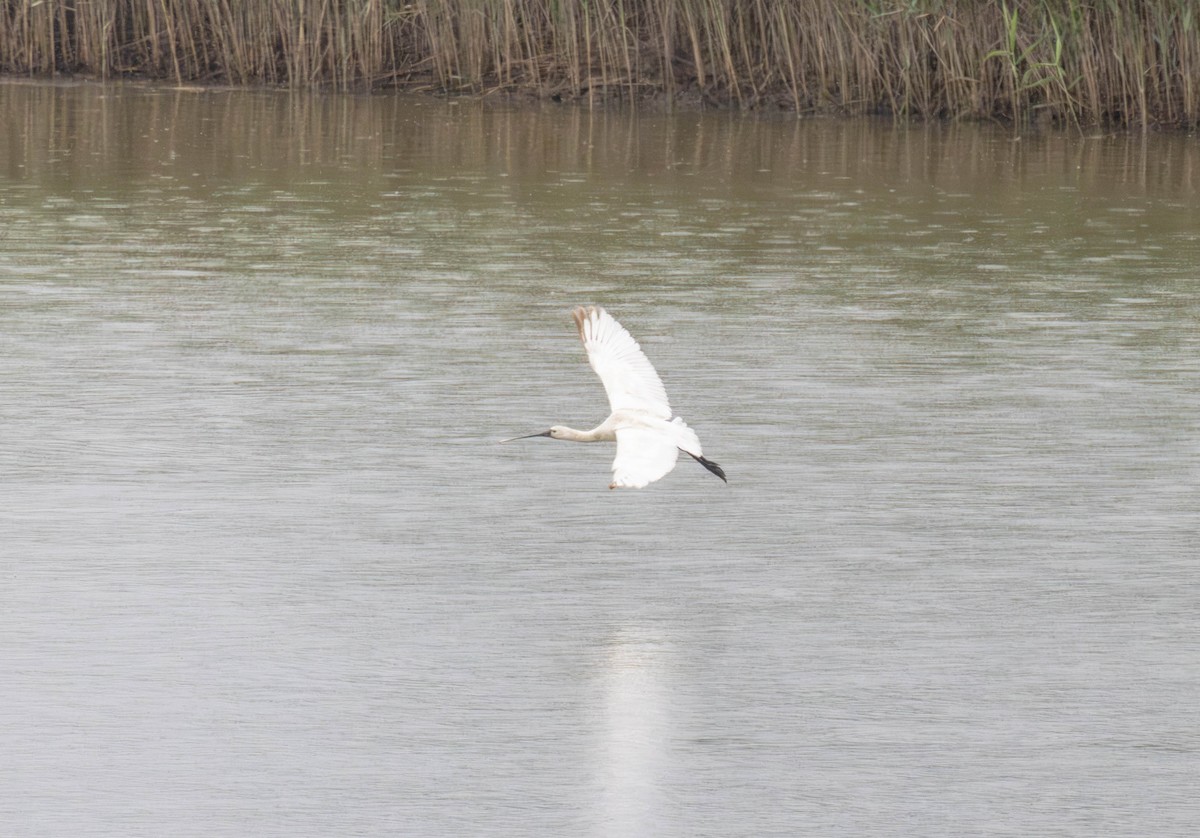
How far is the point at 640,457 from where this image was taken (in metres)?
4.95

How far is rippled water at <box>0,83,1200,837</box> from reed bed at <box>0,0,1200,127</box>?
14.0 ft

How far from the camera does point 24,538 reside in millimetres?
5324

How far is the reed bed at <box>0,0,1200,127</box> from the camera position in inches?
595

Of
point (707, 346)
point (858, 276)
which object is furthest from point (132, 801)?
point (858, 276)

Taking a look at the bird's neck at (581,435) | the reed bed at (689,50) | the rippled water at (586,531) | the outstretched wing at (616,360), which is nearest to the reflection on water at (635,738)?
the rippled water at (586,531)

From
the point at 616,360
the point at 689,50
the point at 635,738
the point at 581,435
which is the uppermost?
the point at 689,50

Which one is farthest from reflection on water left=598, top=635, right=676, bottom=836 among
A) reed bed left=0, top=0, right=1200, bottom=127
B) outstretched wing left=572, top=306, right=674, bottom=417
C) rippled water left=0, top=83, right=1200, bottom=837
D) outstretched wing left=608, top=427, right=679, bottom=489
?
reed bed left=0, top=0, right=1200, bottom=127

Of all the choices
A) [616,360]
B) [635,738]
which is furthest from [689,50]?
[635,738]

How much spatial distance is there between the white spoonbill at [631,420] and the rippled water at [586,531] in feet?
0.89

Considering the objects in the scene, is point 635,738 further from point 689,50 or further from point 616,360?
point 689,50

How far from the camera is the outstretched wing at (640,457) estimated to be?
473 cm

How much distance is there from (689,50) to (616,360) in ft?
37.7

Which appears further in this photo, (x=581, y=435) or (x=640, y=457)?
(x=581, y=435)

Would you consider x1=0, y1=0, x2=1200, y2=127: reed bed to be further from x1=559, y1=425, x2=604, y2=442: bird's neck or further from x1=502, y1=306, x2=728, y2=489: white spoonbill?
x1=559, y1=425, x2=604, y2=442: bird's neck
